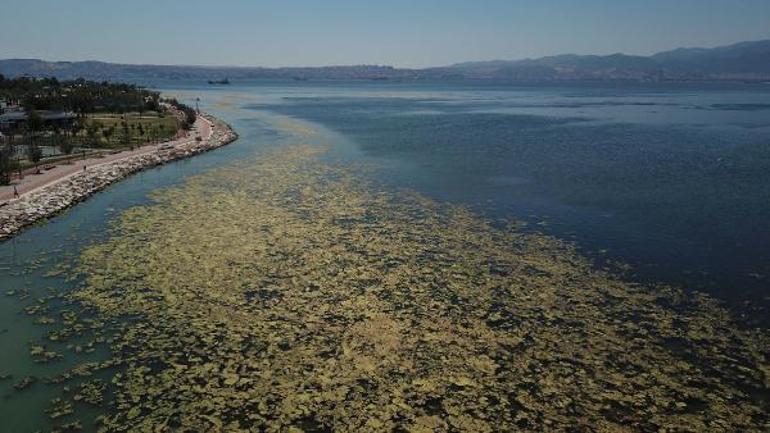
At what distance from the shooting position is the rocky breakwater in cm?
2891

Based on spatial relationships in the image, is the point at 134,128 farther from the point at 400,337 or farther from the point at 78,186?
the point at 400,337

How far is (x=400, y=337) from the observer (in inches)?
654

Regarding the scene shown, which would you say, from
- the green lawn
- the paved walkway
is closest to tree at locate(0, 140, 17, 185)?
the paved walkway

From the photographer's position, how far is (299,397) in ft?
44.6

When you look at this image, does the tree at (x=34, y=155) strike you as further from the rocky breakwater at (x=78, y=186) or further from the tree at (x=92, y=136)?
the tree at (x=92, y=136)

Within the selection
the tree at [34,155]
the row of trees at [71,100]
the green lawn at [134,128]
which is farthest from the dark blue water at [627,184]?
the row of trees at [71,100]

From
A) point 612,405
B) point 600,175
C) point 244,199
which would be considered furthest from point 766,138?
point 612,405

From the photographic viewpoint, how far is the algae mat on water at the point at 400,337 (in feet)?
42.9

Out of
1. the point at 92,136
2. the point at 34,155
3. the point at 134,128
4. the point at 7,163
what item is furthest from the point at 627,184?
the point at 134,128

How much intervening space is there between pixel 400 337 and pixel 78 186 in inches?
1144

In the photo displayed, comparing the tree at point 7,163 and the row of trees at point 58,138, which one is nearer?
the tree at point 7,163

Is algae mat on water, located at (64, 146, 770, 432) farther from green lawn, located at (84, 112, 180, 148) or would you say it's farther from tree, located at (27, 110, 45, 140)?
tree, located at (27, 110, 45, 140)

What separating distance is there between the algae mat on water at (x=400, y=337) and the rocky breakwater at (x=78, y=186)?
5.96 metres

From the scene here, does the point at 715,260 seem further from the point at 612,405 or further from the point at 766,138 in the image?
the point at 766,138
